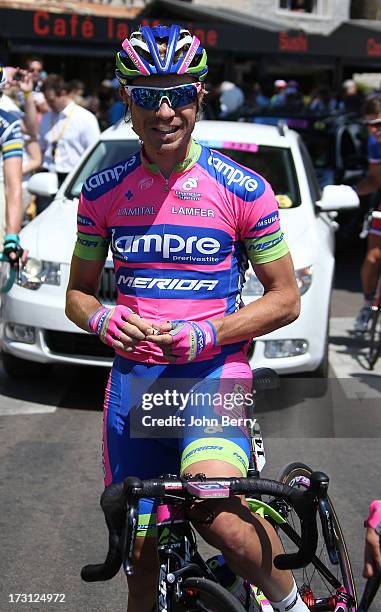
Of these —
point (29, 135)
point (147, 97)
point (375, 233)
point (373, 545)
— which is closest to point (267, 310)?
point (147, 97)

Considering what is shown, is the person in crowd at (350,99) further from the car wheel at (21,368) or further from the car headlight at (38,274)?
the car headlight at (38,274)

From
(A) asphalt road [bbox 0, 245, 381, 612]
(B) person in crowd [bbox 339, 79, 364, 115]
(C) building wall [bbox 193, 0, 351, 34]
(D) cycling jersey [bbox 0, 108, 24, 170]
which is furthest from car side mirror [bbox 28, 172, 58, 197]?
(C) building wall [bbox 193, 0, 351, 34]

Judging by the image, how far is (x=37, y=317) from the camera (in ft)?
22.7

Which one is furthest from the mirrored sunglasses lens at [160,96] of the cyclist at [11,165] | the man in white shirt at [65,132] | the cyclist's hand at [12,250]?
the man in white shirt at [65,132]

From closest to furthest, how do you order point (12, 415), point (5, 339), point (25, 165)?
point (12, 415)
point (5, 339)
point (25, 165)

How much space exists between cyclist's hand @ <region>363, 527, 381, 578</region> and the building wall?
104 feet

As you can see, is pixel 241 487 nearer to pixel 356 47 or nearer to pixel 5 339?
pixel 5 339

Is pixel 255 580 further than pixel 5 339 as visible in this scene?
No

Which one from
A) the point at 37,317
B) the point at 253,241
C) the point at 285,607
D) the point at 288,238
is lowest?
the point at 37,317

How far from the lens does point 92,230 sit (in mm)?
3205

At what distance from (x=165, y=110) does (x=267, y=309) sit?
637 mm

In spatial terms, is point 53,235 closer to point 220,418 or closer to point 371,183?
point 371,183

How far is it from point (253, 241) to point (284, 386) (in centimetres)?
220

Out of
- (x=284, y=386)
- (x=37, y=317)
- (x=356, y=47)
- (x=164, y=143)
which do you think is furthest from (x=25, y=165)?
(x=356, y=47)
